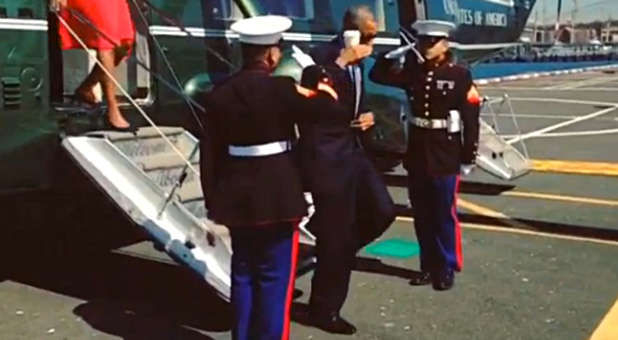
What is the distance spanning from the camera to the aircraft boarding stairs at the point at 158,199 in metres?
4.55

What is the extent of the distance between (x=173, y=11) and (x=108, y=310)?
2021mm

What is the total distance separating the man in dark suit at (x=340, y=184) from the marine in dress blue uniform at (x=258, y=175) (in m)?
0.78

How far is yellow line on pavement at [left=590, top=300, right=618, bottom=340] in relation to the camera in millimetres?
4562

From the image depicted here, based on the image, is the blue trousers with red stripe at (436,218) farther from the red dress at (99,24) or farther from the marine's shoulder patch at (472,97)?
the red dress at (99,24)

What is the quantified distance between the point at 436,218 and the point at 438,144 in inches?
18.3

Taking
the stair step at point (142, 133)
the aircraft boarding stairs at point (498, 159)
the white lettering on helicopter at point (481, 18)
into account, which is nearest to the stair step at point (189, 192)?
the stair step at point (142, 133)

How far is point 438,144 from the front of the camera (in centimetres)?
532

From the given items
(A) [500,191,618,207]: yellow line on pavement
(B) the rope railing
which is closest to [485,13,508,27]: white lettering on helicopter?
(A) [500,191,618,207]: yellow line on pavement

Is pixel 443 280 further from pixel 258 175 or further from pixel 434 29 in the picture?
pixel 258 175

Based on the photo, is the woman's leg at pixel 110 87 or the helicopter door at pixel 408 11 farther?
the helicopter door at pixel 408 11

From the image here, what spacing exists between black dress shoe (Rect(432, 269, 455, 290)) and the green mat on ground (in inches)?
32.5

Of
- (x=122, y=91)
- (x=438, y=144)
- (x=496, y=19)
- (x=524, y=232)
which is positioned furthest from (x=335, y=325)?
(x=496, y=19)

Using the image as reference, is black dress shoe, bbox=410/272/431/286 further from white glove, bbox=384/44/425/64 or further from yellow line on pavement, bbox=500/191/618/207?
yellow line on pavement, bbox=500/191/618/207

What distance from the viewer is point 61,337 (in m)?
4.67
